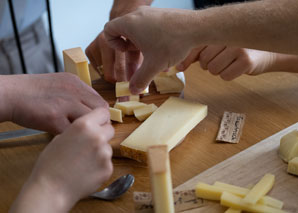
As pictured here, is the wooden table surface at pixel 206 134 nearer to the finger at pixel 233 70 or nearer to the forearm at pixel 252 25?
the finger at pixel 233 70

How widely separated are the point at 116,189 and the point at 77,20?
239 centimetres

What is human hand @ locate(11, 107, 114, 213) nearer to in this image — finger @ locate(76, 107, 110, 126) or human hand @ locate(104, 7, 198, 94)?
A: finger @ locate(76, 107, 110, 126)

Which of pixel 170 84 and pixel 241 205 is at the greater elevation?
pixel 170 84

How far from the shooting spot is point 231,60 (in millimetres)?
1333

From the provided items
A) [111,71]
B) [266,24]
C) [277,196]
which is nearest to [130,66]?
[111,71]

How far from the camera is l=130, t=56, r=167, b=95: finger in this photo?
1114mm

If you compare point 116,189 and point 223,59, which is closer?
point 116,189

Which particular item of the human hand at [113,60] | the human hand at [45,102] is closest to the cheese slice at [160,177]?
the human hand at [45,102]

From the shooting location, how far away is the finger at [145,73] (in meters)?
1.11

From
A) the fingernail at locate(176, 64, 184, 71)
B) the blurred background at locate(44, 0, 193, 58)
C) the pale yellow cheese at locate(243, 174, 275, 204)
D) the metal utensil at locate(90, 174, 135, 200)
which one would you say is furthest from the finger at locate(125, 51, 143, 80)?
the blurred background at locate(44, 0, 193, 58)

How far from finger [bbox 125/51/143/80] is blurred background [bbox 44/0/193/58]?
171 cm

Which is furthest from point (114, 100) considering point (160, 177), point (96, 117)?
point (160, 177)

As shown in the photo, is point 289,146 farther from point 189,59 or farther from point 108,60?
point 108,60

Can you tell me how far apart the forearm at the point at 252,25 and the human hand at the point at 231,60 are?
Result: 0.73ft
